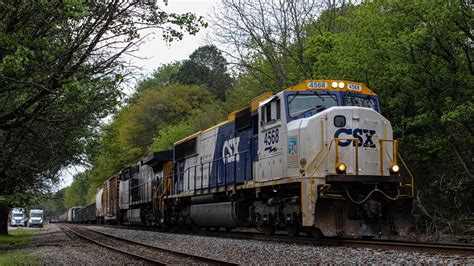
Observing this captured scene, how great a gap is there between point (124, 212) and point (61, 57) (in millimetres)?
21575

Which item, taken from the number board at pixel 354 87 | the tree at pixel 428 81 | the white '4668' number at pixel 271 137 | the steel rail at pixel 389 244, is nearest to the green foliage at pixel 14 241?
the steel rail at pixel 389 244

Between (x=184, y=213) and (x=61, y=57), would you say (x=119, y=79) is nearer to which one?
(x=61, y=57)

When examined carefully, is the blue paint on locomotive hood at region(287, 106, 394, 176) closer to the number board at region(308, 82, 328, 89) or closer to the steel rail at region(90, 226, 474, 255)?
the number board at region(308, 82, 328, 89)

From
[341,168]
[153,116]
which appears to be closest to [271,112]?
[341,168]

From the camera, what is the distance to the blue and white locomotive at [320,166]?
11.6m

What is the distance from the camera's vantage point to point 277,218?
1318 cm

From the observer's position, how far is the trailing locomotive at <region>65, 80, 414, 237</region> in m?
11.6

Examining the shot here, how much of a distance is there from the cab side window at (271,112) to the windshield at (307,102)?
395 mm

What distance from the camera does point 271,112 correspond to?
1349 cm

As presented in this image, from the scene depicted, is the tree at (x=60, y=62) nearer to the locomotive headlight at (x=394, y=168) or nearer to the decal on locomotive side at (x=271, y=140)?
the decal on locomotive side at (x=271, y=140)

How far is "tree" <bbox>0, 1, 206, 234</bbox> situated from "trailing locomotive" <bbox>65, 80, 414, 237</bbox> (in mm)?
3272

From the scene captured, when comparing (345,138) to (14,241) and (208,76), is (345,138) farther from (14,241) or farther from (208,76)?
(208,76)

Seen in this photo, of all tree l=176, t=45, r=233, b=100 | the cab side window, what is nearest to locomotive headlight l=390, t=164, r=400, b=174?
the cab side window

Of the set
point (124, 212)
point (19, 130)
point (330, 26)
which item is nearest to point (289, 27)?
point (330, 26)
